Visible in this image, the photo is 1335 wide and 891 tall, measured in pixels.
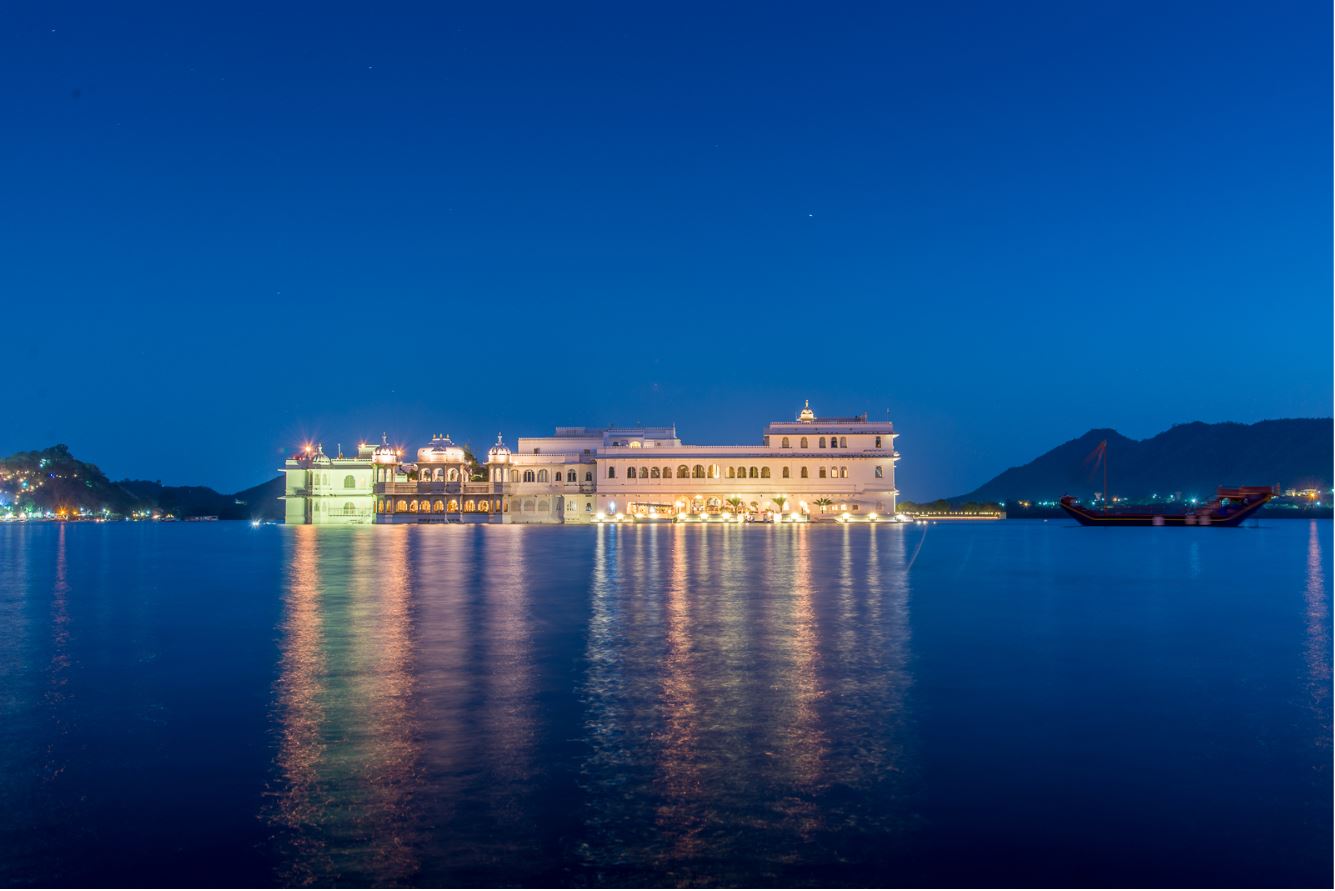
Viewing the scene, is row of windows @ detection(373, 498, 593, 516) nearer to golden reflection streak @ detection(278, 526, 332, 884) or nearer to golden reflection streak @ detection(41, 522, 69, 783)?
golden reflection streak @ detection(41, 522, 69, 783)

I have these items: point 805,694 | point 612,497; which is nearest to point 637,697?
point 805,694

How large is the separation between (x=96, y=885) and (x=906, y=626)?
1510 centimetres

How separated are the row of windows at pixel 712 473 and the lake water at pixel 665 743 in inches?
3075

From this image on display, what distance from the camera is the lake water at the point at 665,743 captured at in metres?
7.27

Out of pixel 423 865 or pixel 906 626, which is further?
pixel 906 626

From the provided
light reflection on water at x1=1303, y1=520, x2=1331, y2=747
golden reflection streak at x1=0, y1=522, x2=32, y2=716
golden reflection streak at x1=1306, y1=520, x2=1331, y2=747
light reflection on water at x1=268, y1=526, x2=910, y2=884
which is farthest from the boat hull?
golden reflection streak at x1=0, y1=522, x2=32, y2=716

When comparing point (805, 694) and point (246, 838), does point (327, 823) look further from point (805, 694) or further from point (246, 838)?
point (805, 694)

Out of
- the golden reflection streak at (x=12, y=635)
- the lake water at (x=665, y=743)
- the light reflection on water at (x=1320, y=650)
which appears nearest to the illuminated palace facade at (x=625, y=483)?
the golden reflection streak at (x=12, y=635)

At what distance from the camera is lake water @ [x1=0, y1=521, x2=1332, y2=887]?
7266 mm

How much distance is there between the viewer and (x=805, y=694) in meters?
12.8

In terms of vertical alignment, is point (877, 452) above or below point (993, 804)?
above

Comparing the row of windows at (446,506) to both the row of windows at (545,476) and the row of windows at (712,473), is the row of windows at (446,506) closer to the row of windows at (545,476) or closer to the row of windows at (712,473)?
the row of windows at (545,476)

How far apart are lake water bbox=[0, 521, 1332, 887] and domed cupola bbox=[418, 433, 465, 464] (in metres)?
79.0

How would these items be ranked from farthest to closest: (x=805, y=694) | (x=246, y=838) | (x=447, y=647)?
(x=447, y=647), (x=805, y=694), (x=246, y=838)
